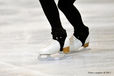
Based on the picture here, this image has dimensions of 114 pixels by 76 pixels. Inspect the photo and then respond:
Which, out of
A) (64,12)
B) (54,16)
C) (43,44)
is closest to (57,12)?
(54,16)

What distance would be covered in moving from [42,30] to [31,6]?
2404 millimetres

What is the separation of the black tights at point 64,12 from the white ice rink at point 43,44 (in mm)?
188

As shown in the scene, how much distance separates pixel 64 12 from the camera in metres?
4.07

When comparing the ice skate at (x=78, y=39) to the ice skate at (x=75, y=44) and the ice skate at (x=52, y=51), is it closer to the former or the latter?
the ice skate at (x=75, y=44)

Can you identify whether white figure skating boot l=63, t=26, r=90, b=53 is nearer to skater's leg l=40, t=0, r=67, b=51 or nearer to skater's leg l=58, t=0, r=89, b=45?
skater's leg l=58, t=0, r=89, b=45

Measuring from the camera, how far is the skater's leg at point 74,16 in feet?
13.2

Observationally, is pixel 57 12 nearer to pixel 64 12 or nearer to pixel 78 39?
pixel 64 12

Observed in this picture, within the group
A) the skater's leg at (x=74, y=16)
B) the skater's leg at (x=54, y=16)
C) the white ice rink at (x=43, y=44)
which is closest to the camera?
the white ice rink at (x=43, y=44)

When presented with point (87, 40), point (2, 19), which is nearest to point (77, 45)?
point (87, 40)

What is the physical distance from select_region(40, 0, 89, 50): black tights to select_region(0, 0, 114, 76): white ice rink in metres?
0.19

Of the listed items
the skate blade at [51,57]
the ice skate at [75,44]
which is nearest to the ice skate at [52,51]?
the skate blade at [51,57]

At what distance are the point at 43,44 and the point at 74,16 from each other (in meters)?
0.59

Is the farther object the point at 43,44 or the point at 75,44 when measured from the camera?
the point at 43,44

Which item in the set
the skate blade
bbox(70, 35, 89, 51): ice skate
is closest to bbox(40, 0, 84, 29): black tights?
bbox(70, 35, 89, 51): ice skate
